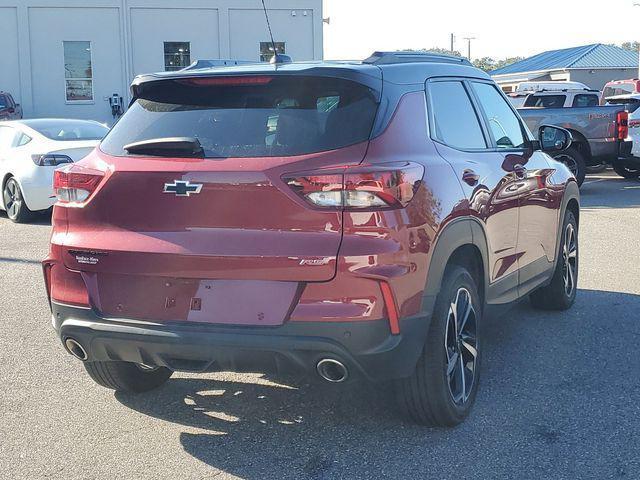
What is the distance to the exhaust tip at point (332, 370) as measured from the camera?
149 inches

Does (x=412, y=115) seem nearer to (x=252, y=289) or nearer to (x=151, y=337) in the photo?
(x=252, y=289)

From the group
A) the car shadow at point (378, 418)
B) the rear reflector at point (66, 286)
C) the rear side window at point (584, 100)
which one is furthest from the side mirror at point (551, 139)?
the rear side window at point (584, 100)

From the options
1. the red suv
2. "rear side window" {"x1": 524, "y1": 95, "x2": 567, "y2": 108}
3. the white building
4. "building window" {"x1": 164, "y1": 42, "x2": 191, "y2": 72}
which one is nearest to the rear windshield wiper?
the red suv

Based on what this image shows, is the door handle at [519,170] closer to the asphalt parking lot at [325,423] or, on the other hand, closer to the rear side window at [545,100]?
the asphalt parking lot at [325,423]

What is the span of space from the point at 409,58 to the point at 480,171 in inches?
28.6

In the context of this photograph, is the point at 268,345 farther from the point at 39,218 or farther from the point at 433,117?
the point at 39,218

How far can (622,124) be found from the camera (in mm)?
16297

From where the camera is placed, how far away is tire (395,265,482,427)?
13.6 ft

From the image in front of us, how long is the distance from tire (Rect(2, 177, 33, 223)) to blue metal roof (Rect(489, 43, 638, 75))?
5426cm

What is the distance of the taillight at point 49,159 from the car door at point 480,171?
25.6ft

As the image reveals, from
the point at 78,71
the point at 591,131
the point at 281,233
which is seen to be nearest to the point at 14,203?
the point at 281,233

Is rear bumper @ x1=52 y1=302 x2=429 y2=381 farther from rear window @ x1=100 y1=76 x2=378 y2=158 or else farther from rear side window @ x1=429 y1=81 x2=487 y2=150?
rear side window @ x1=429 y1=81 x2=487 y2=150

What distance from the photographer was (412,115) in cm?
423

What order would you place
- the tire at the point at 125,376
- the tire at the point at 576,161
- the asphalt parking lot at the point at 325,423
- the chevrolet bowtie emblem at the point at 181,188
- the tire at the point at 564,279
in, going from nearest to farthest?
the chevrolet bowtie emblem at the point at 181,188 → the asphalt parking lot at the point at 325,423 → the tire at the point at 125,376 → the tire at the point at 564,279 → the tire at the point at 576,161
